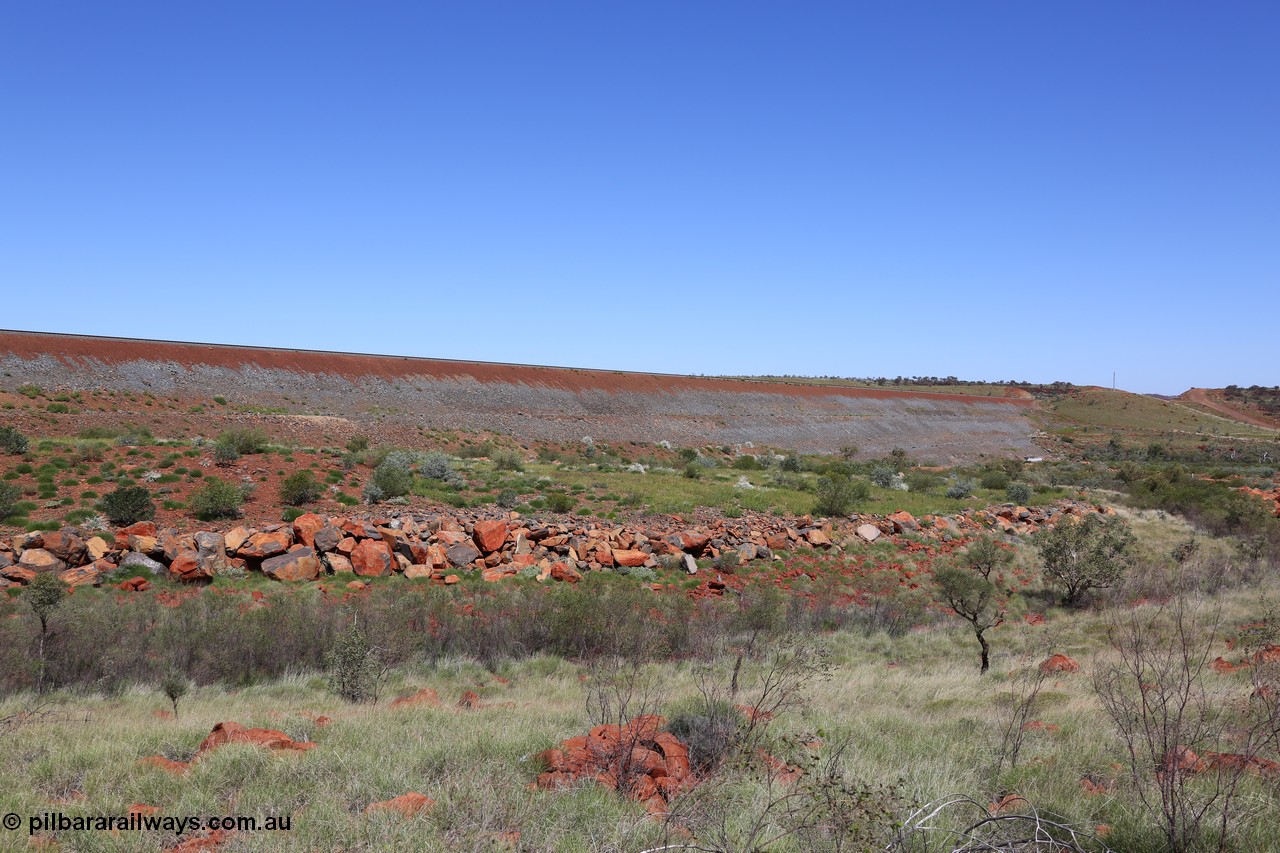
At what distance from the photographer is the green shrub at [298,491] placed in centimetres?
2061

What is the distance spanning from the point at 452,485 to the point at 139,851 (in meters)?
21.1

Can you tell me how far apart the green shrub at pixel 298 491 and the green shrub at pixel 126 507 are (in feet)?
11.8

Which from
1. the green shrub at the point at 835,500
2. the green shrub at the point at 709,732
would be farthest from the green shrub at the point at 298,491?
the green shrub at the point at 835,500

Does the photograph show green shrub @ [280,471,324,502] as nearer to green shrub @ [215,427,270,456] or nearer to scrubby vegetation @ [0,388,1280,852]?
scrubby vegetation @ [0,388,1280,852]

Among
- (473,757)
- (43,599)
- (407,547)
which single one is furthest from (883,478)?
(43,599)

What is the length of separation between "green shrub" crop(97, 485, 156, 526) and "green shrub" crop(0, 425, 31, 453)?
698 cm

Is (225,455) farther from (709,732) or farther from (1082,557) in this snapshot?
(1082,557)

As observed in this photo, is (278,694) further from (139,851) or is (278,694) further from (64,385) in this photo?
(64,385)

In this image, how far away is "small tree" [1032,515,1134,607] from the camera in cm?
1725

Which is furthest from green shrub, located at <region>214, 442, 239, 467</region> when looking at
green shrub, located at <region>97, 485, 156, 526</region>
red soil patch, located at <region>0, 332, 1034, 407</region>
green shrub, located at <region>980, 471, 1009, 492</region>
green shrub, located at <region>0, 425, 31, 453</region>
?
green shrub, located at <region>980, 471, 1009, 492</region>

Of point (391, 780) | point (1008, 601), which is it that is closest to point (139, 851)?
point (391, 780)

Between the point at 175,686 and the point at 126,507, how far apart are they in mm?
10585

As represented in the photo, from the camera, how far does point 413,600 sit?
→ 45.8ft

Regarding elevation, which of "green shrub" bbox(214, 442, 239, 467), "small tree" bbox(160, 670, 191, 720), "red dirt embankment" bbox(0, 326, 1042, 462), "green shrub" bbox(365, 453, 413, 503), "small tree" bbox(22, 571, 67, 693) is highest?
"red dirt embankment" bbox(0, 326, 1042, 462)
